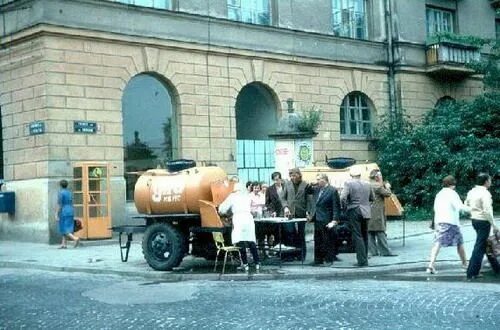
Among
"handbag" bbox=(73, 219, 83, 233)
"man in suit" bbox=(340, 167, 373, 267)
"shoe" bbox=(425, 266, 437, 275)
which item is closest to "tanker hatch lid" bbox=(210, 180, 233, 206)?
"man in suit" bbox=(340, 167, 373, 267)

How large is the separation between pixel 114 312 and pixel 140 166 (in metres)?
11.4

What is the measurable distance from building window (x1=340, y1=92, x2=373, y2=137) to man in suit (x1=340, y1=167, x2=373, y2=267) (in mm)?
11871

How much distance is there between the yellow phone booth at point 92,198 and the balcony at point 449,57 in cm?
1384

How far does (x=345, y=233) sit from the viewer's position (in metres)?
13.9

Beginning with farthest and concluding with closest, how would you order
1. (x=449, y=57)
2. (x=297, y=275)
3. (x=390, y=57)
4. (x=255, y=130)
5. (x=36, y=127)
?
1. (x=449, y=57)
2. (x=390, y=57)
3. (x=255, y=130)
4. (x=36, y=127)
5. (x=297, y=275)

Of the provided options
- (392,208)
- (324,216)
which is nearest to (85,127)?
(324,216)

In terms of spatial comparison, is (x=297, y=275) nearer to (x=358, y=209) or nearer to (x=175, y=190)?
(x=358, y=209)

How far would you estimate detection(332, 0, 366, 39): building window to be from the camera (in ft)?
81.4

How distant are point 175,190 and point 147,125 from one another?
7.86m

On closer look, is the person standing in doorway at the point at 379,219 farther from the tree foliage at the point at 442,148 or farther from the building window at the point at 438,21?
the building window at the point at 438,21

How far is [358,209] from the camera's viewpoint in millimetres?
12773

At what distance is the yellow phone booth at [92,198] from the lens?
1823cm

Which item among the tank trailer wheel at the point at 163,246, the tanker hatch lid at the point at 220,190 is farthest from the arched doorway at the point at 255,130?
the tank trailer wheel at the point at 163,246

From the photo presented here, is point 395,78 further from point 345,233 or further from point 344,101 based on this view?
point 345,233
